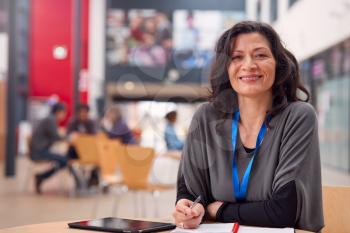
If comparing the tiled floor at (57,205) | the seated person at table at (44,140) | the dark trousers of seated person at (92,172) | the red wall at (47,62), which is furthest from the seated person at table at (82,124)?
the red wall at (47,62)

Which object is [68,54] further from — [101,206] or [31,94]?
[101,206]

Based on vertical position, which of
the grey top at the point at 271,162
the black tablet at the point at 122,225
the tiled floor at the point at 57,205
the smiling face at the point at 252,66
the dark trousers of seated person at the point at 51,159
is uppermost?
the smiling face at the point at 252,66

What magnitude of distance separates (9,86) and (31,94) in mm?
8108

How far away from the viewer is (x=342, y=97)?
11.2 m

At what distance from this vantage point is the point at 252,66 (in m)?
2.01

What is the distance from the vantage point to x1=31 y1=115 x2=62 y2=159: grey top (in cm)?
836

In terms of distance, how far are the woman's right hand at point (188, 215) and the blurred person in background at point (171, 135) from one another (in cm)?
597

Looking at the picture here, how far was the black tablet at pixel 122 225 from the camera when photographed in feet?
5.31

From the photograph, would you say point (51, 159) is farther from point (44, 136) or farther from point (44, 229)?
point (44, 229)

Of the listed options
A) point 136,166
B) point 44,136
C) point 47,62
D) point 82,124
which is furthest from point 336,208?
point 47,62

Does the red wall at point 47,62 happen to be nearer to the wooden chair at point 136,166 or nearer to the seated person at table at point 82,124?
the seated person at table at point 82,124

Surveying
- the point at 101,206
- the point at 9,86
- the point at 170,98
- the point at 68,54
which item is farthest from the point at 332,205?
the point at 170,98

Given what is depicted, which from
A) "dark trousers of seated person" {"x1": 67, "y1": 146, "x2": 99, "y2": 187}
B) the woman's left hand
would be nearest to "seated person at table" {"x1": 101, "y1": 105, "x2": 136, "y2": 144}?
"dark trousers of seated person" {"x1": 67, "y1": 146, "x2": 99, "y2": 187}

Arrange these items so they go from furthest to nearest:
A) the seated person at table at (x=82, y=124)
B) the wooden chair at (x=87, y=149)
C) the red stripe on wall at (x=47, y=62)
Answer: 1. the red stripe on wall at (x=47, y=62)
2. the seated person at table at (x=82, y=124)
3. the wooden chair at (x=87, y=149)
